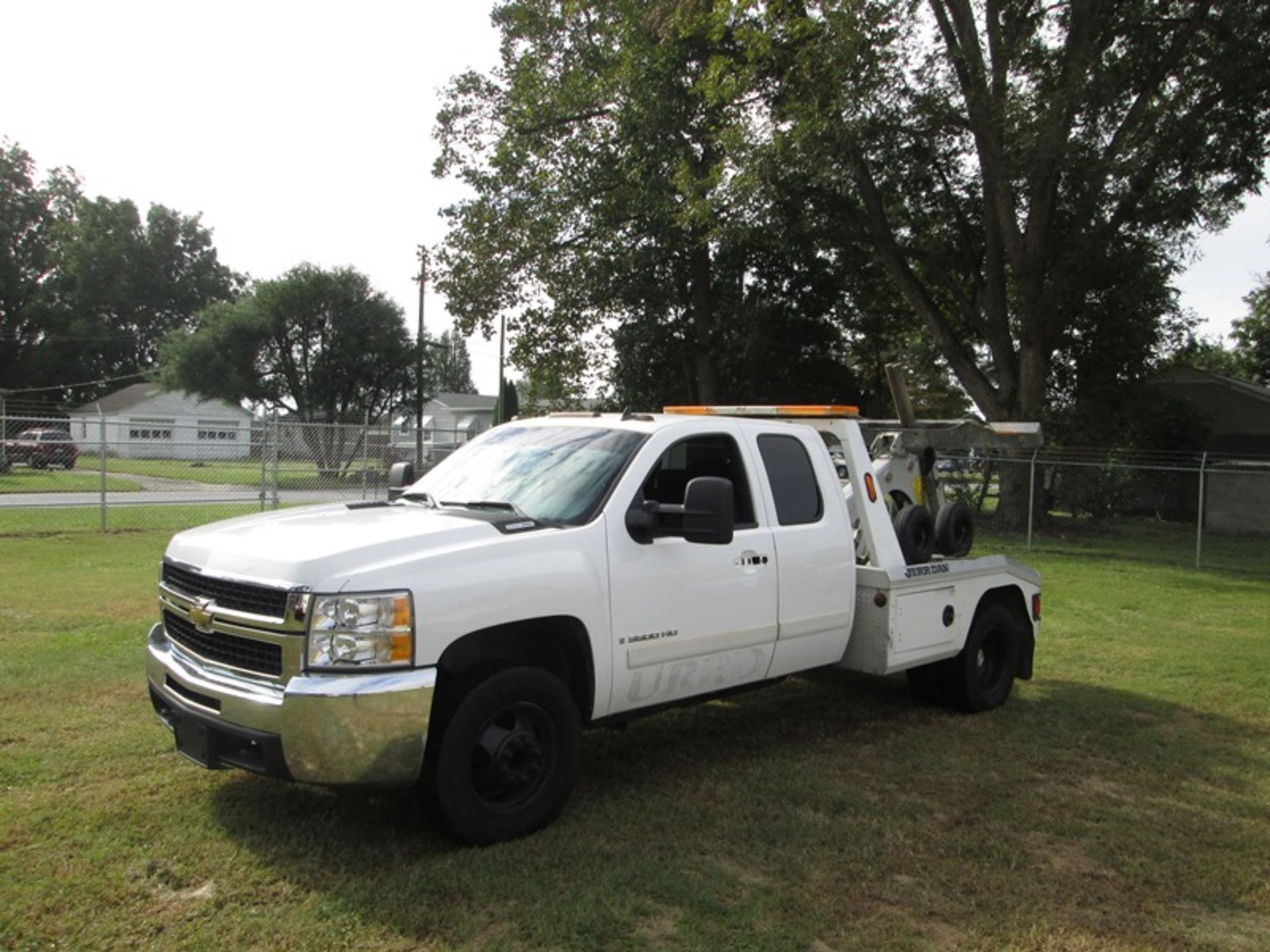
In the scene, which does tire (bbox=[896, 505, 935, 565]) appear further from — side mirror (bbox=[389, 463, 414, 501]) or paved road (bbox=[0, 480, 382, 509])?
paved road (bbox=[0, 480, 382, 509])

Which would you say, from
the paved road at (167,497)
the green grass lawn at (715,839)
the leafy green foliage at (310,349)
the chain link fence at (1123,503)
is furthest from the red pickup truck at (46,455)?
the chain link fence at (1123,503)

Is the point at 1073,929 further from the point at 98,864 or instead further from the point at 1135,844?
the point at 98,864

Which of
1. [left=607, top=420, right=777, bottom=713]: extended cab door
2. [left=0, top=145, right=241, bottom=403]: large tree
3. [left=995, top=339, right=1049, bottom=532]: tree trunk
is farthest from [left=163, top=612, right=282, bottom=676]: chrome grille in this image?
[left=0, top=145, right=241, bottom=403]: large tree

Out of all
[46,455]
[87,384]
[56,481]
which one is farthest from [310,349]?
[87,384]

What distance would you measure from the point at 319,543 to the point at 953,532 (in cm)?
454

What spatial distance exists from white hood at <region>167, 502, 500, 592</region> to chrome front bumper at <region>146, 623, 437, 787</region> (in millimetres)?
405

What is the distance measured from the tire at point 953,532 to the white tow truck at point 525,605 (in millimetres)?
923

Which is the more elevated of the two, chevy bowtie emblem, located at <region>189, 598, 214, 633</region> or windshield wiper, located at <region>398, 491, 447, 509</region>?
windshield wiper, located at <region>398, 491, 447, 509</region>

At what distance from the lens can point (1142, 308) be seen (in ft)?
73.5

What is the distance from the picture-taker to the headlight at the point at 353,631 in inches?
152

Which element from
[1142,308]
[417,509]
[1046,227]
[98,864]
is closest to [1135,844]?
[417,509]

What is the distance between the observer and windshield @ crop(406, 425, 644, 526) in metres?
4.81

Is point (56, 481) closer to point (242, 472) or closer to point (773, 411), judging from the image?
point (242, 472)

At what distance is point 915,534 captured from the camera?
6.53 meters
